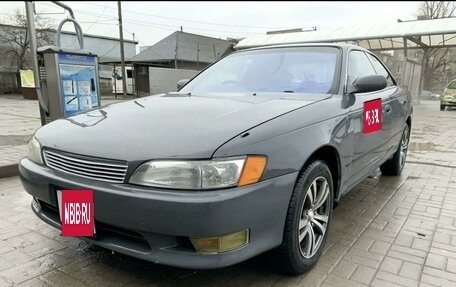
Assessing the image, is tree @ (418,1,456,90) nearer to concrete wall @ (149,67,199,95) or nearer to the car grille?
concrete wall @ (149,67,199,95)

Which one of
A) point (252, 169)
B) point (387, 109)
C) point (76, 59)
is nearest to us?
point (252, 169)

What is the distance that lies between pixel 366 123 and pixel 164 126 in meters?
1.86

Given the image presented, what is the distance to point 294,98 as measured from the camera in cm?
273

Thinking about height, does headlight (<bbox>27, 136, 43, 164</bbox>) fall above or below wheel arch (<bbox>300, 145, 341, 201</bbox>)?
above

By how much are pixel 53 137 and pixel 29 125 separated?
712 cm

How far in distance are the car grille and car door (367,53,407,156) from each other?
2.99 metres

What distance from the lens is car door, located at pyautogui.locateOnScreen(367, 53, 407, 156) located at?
157 inches

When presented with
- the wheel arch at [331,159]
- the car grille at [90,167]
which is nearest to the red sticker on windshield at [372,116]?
the wheel arch at [331,159]

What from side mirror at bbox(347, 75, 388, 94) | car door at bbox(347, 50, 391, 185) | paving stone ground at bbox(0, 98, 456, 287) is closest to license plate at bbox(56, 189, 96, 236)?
paving stone ground at bbox(0, 98, 456, 287)

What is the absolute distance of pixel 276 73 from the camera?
3215 millimetres

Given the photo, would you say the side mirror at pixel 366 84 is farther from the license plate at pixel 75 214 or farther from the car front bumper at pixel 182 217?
the license plate at pixel 75 214

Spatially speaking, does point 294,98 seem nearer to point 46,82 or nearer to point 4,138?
point 46,82

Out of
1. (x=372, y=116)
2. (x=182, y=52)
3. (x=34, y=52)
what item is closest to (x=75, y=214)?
(x=372, y=116)

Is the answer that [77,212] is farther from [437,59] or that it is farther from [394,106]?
[437,59]
